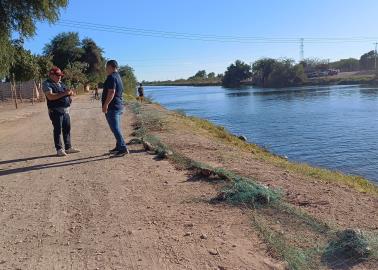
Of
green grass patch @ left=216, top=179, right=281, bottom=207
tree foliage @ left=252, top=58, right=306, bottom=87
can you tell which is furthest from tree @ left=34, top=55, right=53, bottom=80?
tree foliage @ left=252, top=58, right=306, bottom=87

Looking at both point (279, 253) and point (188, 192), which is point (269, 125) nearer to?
point (188, 192)

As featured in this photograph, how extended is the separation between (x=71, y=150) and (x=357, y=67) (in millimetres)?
153308

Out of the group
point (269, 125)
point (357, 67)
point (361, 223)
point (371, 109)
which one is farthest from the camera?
point (357, 67)

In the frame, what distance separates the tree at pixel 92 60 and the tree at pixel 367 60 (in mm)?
96931

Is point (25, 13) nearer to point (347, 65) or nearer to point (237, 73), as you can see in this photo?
point (237, 73)

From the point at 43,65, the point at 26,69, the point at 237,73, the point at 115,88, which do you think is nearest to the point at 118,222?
the point at 115,88

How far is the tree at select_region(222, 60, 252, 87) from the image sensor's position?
5315 inches

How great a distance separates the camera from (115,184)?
23.8 feet

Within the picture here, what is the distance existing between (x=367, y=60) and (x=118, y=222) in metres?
155

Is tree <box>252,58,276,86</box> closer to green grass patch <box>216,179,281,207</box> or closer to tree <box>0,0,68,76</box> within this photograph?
tree <box>0,0,68,76</box>

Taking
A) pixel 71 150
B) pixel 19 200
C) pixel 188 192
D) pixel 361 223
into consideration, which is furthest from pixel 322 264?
pixel 71 150

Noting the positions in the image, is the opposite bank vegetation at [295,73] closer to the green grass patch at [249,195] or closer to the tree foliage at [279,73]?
the tree foliage at [279,73]

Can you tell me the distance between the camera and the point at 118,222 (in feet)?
17.8

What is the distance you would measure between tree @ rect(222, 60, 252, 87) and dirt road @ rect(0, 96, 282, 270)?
418 feet
